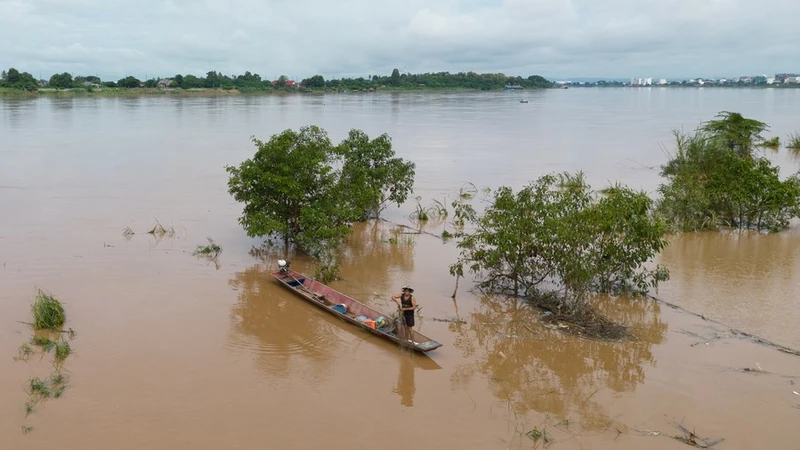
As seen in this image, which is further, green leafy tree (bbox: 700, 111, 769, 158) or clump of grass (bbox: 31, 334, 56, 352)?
green leafy tree (bbox: 700, 111, 769, 158)

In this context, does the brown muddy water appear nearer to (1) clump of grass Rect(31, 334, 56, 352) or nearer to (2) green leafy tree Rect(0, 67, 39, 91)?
(1) clump of grass Rect(31, 334, 56, 352)

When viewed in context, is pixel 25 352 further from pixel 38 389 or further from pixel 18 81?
pixel 18 81

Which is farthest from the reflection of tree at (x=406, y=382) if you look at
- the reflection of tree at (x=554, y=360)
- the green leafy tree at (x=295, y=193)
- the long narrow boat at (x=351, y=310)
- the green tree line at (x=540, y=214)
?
the green leafy tree at (x=295, y=193)

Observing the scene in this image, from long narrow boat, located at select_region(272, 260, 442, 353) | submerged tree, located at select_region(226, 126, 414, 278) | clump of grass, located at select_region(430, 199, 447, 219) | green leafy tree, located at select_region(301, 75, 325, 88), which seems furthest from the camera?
green leafy tree, located at select_region(301, 75, 325, 88)

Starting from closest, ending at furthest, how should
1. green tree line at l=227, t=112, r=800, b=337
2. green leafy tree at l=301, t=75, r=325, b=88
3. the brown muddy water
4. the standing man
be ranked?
the brown muddy water < the standing man < green tree line at l=227, t=112, r=800, b=337 < green leafy tree at l=301, t=75, r=325, b=88

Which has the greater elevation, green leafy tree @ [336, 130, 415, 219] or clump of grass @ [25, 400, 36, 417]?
green leafy tree @ [336, 130, 415, 219]

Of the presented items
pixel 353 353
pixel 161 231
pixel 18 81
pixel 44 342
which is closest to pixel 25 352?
pixel 44 342

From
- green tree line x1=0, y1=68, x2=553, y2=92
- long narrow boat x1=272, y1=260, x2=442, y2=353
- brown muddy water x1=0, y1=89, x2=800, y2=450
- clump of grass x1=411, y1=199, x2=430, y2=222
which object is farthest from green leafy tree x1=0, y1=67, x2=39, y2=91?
long narrow boat x1=272, y1=260, x2=442, y2=353
